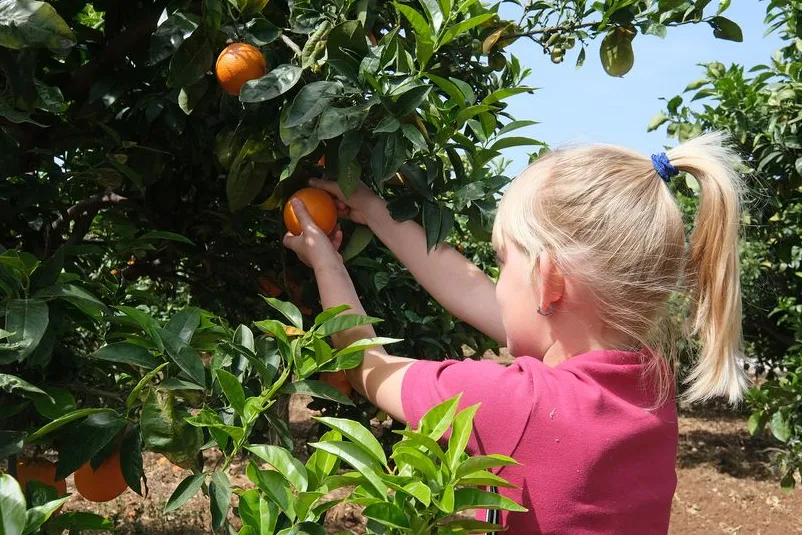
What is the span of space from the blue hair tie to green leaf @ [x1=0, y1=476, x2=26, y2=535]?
39.2 inches

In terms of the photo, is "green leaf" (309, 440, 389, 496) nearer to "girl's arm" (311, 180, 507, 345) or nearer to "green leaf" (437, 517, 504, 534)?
"green leaf" (437, 517, 504, 534)

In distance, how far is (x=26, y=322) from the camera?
959 millimetres

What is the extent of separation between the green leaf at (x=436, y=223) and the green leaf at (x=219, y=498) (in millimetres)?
501

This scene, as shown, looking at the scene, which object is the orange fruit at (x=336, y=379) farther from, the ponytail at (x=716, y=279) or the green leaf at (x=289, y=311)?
the ponytail at (x=716, y=279)

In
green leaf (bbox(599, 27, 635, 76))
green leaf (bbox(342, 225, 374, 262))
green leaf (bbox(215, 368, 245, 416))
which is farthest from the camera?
green leaf (bbox(599, 27, 635, 76))

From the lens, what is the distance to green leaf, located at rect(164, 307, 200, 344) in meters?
1.01

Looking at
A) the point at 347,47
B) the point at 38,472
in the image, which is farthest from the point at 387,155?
the point at 38,472

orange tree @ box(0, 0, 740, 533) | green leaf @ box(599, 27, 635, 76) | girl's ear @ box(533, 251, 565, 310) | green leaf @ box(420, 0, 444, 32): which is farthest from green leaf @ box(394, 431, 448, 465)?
green leaf @ box(599, 27, 635, 76)

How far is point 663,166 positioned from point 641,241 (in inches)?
6.0

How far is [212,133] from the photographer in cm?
159

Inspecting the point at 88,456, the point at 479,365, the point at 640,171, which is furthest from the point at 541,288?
the point at 88,456

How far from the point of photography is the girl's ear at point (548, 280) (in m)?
1.17

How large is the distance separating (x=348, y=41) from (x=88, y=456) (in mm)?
638

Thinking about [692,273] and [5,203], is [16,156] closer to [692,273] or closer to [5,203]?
[5,203]
